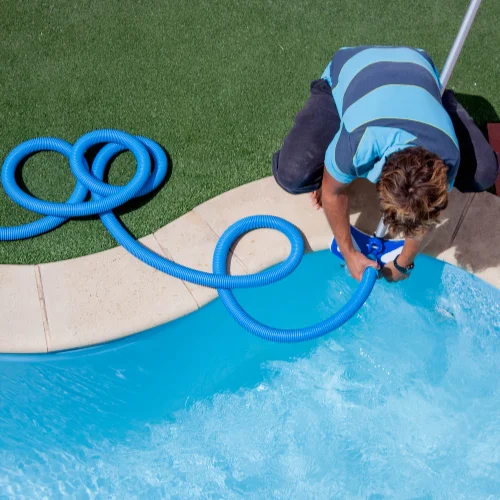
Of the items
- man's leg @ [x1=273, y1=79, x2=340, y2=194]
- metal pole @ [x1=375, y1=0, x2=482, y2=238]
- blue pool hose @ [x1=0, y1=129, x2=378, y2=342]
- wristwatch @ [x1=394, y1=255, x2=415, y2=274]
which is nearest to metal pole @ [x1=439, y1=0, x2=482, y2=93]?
metal pole @ [x1=375, y1=0, x2=482, y2=238]

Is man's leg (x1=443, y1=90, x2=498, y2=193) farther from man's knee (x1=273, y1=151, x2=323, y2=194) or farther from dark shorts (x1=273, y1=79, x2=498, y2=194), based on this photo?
man's knee (x1=273, y1=151, x2=323, y2=194)

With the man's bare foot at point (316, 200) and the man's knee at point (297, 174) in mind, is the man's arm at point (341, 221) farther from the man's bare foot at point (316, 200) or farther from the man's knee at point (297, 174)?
the man's bare foot at point (316, 200)

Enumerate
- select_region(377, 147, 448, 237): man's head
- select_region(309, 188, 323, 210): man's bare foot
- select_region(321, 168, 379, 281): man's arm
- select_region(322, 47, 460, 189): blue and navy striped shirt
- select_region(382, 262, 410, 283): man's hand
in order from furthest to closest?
select_region(309, 188, 323, 210): man's bare foot → select_region(382, 262, 410, 283): man's hand → select_region(321, 168, 379, 281): man's arm → select_region(322, 47, 460, 189): blue and navy striped shirt → select_region(377, 147, 448, 237): man's head

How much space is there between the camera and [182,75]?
5.22m

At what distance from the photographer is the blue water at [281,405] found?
374cm

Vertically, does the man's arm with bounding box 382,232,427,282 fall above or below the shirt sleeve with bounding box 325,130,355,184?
below

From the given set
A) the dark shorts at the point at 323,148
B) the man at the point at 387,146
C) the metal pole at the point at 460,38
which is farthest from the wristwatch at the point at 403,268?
the metal pole at the point at 460,38

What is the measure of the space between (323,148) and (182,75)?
1.94 metres

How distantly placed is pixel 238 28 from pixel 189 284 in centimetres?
277

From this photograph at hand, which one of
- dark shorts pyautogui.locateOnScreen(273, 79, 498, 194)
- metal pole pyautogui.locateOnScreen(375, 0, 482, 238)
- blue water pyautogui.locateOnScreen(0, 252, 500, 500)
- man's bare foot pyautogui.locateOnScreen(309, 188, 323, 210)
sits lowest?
blue water pyautogui.locateOnScreen(0, 252, 500, 500)

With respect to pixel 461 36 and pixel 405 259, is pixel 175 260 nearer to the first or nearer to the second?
pixel 405 259

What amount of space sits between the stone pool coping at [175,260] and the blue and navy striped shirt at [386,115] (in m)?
1.07

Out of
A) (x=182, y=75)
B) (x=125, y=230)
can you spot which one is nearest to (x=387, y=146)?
(x=125, y=230)

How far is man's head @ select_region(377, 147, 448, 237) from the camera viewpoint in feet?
9.25
